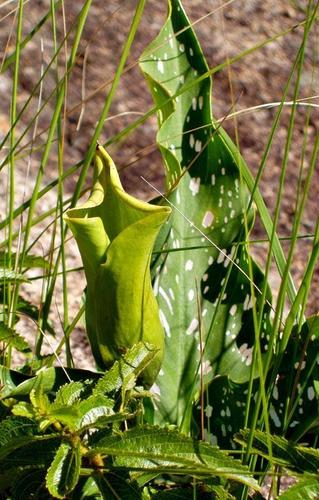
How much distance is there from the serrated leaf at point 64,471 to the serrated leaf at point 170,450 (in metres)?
0.02

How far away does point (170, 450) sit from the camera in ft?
1.86

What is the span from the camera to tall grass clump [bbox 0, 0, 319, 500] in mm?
587

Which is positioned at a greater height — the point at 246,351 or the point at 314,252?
the point at 314,252

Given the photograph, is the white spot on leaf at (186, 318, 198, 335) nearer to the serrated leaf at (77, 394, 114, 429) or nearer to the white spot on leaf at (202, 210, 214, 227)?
the white spot on leaf at (202, 210, 214, 227)

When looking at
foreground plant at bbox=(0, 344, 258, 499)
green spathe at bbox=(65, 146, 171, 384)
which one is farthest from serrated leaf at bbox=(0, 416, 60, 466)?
green spathe at bbox=(65, 146, 171, 384)

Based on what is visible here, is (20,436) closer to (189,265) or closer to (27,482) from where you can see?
(27,482)

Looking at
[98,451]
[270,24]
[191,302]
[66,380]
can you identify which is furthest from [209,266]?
[270,24]

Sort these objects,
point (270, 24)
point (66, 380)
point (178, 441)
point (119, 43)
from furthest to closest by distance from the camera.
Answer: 1. point (270, 24)
2. point (119, 43)
3. point (66, 380)
4. point (178, 441)

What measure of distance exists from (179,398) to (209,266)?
0.14 metres

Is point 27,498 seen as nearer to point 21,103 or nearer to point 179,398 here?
point 179,398

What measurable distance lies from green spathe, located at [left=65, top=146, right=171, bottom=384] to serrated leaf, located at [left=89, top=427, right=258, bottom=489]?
0.12m

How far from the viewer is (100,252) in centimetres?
66

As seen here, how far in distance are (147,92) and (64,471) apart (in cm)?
133

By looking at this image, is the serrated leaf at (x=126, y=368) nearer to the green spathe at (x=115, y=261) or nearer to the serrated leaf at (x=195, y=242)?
the green spathe at (x=115, y=261)
